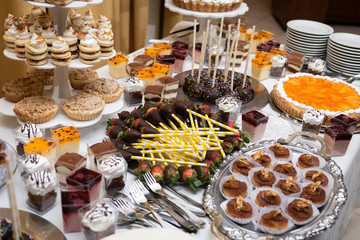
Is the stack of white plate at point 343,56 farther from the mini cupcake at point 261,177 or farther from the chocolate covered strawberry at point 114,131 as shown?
the chocolate covered strawberry at point 114,131

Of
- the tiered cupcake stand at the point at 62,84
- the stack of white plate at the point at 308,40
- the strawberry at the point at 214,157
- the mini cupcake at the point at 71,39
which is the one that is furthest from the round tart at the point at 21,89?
the stack of white plate at the point at 308,40

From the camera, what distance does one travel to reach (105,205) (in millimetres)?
1261

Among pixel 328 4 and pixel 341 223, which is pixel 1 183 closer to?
pixel 341 223

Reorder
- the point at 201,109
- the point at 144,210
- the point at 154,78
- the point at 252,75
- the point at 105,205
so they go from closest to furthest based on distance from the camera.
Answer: the point at 105,205 → the point at 144,210 → the point at 201,109 → the point at 154,78 → the point at 252,75

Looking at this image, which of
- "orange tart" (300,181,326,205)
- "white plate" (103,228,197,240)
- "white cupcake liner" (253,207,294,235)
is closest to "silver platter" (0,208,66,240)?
"white plate" (103,228,197,240)

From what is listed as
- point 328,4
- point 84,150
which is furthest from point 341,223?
point 328,4

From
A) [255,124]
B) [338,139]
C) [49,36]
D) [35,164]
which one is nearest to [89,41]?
[49,36]

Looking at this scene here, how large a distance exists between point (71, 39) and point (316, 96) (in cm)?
146

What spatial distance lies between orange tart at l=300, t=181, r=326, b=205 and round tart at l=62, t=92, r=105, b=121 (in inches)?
39.7

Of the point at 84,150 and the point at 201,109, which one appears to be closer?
the point at 84,150

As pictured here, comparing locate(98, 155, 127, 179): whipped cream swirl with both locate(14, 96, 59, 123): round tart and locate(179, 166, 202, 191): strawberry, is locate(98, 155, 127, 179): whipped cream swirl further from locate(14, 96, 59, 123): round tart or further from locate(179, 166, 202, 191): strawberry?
locate(14, 96, 59, 123): round tart

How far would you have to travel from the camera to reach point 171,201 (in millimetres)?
1468

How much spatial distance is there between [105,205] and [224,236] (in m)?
0.42

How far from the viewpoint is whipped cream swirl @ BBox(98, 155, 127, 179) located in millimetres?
1456
